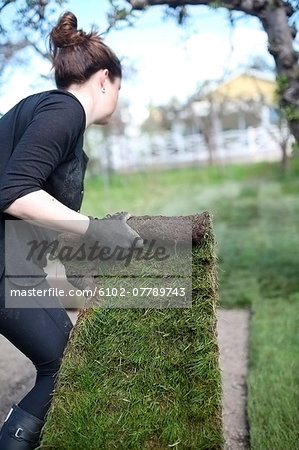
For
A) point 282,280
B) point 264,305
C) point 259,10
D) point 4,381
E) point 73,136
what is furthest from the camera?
point 282,280

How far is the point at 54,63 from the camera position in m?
2.28

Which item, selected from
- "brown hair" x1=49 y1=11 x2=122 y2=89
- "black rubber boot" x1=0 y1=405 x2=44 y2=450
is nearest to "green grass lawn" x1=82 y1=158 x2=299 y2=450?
"brown hair" x1=49 y1=11 x2=122 y2=89

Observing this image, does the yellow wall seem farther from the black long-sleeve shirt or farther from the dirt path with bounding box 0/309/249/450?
the black long-sleeve shirt

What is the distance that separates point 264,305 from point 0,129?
414cm

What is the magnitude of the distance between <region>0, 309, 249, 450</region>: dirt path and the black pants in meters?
1.15

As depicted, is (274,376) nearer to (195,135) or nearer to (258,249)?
(258,249)

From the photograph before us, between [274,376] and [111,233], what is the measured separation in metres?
2.21

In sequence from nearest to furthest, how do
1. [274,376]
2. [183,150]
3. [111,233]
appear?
[111,233]
[274,376]
[183,150]

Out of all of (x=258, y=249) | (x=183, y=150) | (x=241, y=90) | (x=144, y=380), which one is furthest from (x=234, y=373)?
(x=183, y=150)

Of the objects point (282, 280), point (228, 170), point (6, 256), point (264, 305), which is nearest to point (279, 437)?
point (6, 256)

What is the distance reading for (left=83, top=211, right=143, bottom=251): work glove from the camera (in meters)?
2.08

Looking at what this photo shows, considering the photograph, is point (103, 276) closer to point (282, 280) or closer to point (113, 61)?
point (113, 61)

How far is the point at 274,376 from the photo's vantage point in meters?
3.92

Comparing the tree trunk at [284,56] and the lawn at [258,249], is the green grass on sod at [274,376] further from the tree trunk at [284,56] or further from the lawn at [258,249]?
the tree trunk at [284,56]
